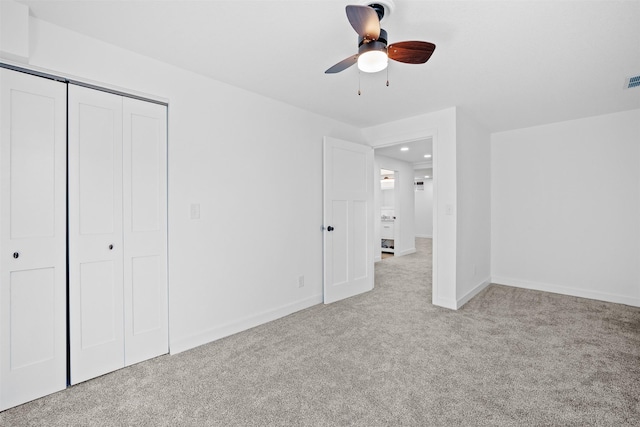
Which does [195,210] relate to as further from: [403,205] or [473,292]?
[403,205]

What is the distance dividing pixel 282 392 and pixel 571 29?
3.13 metres

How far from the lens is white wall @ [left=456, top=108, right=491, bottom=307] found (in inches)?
141

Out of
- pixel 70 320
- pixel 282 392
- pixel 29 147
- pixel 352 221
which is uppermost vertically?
pixel 29 147

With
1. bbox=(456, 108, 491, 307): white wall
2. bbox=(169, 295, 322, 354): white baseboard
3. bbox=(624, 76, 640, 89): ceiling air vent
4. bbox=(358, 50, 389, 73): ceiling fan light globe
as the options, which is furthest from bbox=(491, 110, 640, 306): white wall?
bbox=(358, 50, 389, 73): ceiling fan light globe

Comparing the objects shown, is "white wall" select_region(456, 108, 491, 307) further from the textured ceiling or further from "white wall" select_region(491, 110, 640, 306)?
the textured ceiling

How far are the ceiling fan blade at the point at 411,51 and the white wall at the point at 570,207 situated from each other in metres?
3.62

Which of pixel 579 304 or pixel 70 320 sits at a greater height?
pixel 70 320

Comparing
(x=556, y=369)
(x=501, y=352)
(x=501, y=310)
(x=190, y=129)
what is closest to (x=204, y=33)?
(x=190, y=129)

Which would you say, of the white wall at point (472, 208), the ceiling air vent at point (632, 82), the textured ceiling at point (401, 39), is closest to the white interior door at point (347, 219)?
the textured ceiling at point (401, 39)

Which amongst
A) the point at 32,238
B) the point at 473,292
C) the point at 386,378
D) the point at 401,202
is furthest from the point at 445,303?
the point at 401,202

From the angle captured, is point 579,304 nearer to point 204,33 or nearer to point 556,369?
point 556,369

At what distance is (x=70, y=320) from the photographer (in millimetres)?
2031

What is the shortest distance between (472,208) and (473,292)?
117 cm

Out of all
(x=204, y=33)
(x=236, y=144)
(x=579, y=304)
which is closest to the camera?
(x=204, y=33)
